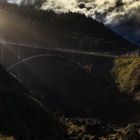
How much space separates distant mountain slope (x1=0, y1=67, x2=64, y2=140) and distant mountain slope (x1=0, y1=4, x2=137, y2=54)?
8205cm

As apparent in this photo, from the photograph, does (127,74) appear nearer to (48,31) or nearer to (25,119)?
(48,31)

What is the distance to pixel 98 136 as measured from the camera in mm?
76188

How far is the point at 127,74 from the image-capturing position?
409 ft

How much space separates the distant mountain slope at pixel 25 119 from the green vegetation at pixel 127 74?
52799 millimetres

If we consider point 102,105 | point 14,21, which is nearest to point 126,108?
point 102,105

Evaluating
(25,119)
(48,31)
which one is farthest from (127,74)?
(25,119)

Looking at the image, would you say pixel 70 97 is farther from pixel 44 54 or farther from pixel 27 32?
pixel 27 32

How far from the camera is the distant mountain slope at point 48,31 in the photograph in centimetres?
15686

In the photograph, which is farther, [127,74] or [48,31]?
[48,31]

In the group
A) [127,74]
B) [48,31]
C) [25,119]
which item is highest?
[48,31]

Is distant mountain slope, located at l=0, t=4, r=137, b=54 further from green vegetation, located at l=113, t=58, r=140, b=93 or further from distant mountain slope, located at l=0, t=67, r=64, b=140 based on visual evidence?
distant mountain slope, located at l=0, t=67, r=64, b=140

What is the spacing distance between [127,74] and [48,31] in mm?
53558

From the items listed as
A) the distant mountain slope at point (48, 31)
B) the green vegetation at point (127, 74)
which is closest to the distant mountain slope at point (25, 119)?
the green vegetation at point (127, 74)

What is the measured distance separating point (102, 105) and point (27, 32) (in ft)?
185
